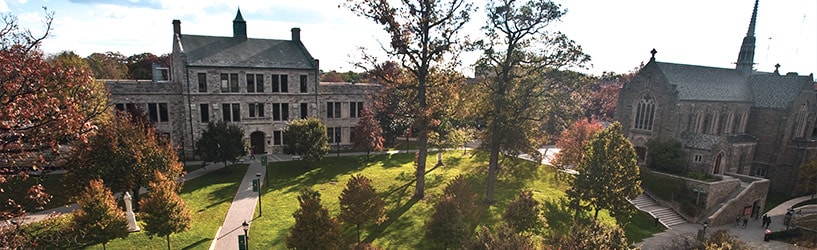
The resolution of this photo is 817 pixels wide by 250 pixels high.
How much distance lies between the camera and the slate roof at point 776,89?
35812 mm

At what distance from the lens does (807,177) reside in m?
34.3

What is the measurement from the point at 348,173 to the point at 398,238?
12.4m

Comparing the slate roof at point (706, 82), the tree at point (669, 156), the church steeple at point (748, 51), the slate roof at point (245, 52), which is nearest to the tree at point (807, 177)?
the slate roof at point (706, 82)

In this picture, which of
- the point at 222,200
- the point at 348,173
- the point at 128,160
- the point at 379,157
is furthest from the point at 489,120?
the point at 128,160

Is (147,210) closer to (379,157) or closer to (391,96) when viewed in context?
(379,157)

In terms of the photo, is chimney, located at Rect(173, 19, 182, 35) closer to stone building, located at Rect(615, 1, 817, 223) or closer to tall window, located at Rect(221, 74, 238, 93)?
tall window, located at Rect(221, 74, 238, 93)

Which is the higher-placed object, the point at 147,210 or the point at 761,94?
the point at 761,94

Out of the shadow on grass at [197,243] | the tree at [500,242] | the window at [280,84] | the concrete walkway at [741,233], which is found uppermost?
the window at [280,84]

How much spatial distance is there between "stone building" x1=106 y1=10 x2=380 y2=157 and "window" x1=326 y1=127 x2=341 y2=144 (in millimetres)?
104

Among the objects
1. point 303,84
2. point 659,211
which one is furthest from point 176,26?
point 659,211

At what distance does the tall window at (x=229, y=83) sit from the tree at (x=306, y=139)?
Answer: 8140 mm

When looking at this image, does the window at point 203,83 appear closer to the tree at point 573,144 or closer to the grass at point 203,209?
the grass at point 203,209

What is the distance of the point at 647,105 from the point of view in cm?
3541

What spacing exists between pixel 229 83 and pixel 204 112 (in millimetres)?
3453
